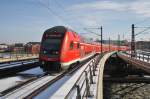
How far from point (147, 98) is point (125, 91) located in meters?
4.65

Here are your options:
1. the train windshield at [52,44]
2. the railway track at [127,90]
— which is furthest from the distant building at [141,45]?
the train windshield at [52,44]

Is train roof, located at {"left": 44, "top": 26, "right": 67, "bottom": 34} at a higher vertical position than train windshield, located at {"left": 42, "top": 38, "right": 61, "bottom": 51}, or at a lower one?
higher

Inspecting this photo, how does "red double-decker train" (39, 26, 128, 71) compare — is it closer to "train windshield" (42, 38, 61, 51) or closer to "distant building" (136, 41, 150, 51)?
"train windshield" (42, 38, 61, 51)

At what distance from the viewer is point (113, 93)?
41.4m

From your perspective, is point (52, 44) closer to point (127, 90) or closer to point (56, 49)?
point (56, 49)

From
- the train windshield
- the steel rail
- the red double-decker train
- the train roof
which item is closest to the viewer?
the steel rail

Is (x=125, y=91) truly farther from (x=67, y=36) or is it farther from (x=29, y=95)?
(x=29, y=95)

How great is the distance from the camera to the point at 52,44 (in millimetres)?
25250

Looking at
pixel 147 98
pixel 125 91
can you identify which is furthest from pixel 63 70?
pixel 125 91

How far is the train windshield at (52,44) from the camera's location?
24906 millimetres

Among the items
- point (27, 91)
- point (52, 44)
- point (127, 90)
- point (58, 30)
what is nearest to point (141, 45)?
point (127, 90)

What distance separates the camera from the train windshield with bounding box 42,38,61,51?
24.9 m

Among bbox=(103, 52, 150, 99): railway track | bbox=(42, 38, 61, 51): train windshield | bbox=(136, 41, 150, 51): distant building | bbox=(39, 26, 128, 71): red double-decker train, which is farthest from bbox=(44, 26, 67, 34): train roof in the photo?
bbox=(136, 41, 150, 51): distant building

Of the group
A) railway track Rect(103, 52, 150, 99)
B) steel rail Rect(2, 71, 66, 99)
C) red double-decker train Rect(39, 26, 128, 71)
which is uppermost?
red double-decker train Rect(39, 26, 128, 71)
